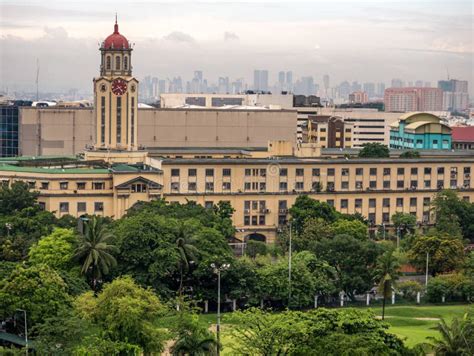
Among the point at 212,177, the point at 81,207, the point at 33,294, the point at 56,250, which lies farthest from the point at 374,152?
the point at 33,294

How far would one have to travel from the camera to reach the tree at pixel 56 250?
51938 millimetres

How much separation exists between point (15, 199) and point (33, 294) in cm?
2350

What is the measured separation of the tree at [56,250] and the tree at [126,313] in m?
6.68

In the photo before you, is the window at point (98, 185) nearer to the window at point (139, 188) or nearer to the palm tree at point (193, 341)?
the window at point (139, 188)

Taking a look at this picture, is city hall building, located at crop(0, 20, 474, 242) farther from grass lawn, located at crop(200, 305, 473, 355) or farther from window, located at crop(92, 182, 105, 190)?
grass lawn, located at crop(200, 305, 473, 355)

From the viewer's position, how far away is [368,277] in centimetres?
5688

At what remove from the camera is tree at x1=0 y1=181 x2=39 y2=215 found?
66875 mm

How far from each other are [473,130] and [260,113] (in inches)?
1159

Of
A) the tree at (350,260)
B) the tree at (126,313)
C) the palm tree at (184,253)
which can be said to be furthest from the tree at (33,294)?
the tree at (350,260)

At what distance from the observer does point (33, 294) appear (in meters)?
44.4

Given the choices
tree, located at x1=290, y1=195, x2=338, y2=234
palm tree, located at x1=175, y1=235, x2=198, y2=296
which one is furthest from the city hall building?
palm tree, located at x1=175, y1=235, x2=198, y2=296

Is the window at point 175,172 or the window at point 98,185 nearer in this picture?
the window at point 98,185

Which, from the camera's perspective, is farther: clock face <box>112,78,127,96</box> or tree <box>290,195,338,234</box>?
clock face <box>112,78,127,96</box>

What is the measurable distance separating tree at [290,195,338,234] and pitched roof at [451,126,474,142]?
47809 millimetres
